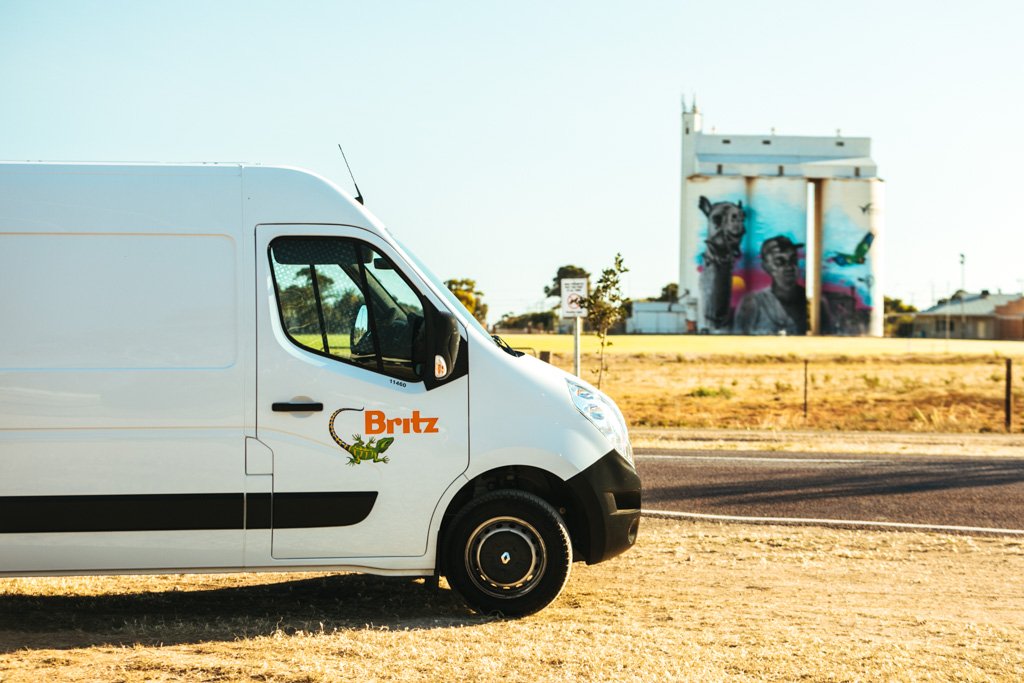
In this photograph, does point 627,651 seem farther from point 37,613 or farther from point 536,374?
point 37,613

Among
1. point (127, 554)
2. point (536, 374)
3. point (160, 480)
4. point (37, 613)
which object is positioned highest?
point (536, 374)

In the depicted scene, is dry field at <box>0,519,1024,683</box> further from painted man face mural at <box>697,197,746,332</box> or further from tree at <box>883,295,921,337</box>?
tree at <box>883,295,921,337</box>

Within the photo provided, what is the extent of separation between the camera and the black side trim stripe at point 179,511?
5.54 metres

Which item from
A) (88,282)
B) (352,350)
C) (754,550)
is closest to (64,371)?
(88,282)

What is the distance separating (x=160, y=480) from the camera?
18.4 ft

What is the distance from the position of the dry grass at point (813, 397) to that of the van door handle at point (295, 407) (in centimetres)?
1704

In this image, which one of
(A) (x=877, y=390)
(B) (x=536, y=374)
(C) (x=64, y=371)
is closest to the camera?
(C) (x=64, y=371)

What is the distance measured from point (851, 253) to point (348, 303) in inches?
4706

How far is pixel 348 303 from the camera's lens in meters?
5.79

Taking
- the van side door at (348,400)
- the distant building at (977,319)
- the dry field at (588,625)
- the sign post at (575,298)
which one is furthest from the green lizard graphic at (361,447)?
the distant building at (977,319)

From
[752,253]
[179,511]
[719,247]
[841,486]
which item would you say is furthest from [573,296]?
[752,253]

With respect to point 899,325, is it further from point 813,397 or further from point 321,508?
point 321,508

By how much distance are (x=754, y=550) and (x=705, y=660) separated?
3147 millimetres

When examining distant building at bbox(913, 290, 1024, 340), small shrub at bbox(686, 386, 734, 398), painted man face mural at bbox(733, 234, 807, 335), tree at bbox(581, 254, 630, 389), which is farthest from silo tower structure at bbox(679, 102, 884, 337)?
tree at bbox(581, 254, 630, 389)
